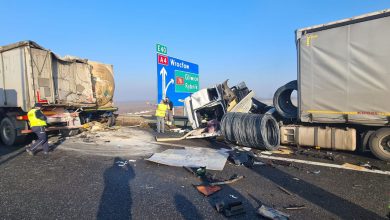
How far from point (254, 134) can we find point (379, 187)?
335cm

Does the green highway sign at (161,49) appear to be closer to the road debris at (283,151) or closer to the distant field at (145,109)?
the distant field at (145,109)

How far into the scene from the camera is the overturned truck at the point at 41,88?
8.07 m

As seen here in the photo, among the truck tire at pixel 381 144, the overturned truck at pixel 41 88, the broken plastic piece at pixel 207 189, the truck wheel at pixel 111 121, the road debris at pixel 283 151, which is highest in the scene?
the overturned truck at pixel 41 88

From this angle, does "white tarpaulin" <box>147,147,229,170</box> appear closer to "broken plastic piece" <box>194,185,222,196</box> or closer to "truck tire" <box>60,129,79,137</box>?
"broken plastic piece" <box>194,185,222,196</box>

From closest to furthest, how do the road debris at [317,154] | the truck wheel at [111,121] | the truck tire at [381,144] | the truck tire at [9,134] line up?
the truck tire at [381,144] → the road debris at [317,154] → the truck tire at [9,134] → the truck wheel at [111,121]

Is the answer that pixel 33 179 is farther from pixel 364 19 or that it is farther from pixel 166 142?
pixel 364 19

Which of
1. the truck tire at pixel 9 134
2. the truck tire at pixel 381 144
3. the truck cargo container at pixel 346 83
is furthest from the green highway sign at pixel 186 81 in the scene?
the truck tire at pixel 381 144

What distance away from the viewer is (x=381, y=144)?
6.25 m

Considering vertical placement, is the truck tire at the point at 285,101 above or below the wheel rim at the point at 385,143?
above

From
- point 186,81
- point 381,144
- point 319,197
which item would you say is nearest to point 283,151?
point 381,144

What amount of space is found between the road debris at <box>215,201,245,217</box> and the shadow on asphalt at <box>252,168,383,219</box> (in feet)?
3.77

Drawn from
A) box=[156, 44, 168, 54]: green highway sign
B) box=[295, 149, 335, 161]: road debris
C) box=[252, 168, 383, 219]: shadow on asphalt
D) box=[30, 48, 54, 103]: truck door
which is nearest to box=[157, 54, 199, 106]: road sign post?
box=[156, 44, 168, 54]: green highway sign

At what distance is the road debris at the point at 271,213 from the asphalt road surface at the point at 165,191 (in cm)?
10

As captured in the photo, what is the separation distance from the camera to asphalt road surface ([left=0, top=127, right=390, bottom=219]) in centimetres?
357
